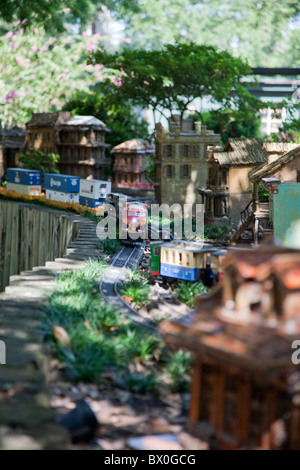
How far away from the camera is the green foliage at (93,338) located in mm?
10062

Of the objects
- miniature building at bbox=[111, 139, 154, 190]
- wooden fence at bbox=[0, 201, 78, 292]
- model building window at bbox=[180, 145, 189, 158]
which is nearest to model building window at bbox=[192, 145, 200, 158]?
model building window at bbox=[180, 145, 189, 158]

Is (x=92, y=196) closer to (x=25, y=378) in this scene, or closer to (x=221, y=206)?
(x=221, y=206)

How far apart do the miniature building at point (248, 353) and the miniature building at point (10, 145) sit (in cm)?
4075

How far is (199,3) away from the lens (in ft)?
200

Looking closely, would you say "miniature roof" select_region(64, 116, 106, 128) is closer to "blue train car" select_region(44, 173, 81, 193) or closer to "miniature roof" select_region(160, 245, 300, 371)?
"blue train car" select_region(44, 173, 81, 193)

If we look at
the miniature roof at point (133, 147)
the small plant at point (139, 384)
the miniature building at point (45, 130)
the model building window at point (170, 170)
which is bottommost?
the small plant at point (139, 384)

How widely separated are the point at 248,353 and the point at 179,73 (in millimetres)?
29752

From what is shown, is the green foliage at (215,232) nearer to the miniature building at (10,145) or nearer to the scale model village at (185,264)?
the scale model village at (185,264)

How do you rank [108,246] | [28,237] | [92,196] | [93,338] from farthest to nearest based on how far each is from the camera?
[92,196] → [28,237] → [108,246] → [93,338]

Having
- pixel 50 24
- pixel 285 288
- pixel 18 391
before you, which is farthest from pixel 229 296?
pixel 50 24

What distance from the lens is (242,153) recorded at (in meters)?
29.8

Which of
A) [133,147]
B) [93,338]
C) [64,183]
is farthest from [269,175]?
[133,147]

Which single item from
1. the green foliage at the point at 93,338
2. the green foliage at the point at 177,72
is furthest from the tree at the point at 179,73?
the green foliage at the point at 93,338
